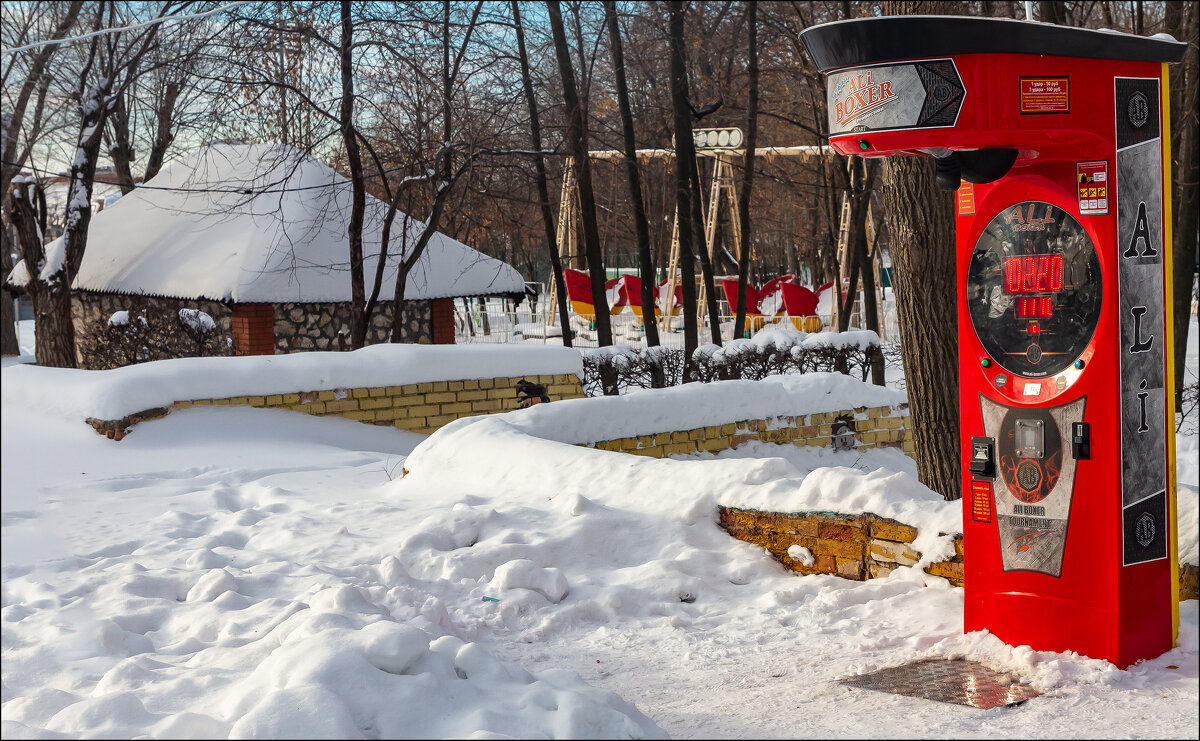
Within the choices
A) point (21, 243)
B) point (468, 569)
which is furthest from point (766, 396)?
point (21, 243)

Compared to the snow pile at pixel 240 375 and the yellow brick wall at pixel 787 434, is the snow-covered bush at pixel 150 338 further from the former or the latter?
the yellow brick wall at pixel 787 434

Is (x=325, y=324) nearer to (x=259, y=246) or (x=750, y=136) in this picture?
(x=259, y=246)

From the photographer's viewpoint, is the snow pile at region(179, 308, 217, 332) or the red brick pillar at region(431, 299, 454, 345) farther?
the red brick pillar at region(431, 299, 454, 345)

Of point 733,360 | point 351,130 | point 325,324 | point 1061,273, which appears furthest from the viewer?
point 325,324

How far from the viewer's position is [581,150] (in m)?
14.3

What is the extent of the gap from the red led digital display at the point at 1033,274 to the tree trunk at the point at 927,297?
2.40 meters

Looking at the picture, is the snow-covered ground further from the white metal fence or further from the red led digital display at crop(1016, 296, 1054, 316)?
the white metal fence

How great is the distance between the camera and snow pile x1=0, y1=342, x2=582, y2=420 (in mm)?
8828

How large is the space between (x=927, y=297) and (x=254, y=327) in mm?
11415

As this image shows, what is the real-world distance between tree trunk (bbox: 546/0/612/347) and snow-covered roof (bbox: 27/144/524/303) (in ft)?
8.25

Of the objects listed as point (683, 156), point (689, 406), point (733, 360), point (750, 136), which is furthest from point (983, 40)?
point (750, 136)

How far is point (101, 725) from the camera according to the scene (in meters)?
3.12

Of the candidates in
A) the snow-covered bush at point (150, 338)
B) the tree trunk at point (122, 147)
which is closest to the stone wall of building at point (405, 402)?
the snow-covered bush at point (150, 338)

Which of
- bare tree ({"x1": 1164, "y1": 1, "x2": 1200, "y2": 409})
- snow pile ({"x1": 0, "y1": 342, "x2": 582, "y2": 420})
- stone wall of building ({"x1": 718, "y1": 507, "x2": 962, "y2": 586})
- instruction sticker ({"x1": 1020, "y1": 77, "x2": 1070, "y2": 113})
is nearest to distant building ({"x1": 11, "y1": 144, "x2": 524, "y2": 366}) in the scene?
snow pile ({"x1": 0, "y1": 342, "x2": 582, "y2": 420})
